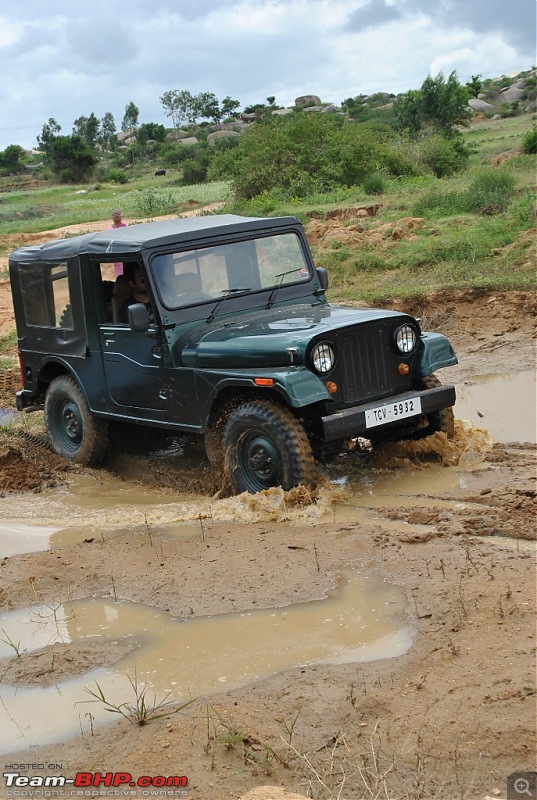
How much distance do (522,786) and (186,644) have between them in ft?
6.71

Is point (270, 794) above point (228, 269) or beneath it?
beneath

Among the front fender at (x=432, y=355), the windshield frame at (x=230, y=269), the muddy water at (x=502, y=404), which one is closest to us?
the front fender at (x=432, y=355)

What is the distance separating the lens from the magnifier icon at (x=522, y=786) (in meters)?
3.04

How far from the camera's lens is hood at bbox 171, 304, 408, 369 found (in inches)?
256

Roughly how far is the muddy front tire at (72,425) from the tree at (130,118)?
9162 cm

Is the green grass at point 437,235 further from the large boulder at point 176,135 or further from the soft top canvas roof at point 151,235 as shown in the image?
the large boulder at point 176,135

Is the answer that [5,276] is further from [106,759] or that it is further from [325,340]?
[106,759]

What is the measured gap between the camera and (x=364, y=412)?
21.2ft

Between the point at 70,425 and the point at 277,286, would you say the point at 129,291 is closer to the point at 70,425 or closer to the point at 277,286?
the point at 277,286

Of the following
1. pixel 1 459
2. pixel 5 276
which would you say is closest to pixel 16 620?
pixel 1 459

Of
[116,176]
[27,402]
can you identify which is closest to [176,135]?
[116,176]

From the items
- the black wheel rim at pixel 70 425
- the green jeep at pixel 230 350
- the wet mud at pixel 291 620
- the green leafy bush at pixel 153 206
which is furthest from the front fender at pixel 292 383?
the green leafy bush at pixel 153 206

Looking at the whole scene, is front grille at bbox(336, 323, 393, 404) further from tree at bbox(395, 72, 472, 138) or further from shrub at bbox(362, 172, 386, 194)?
tree at bbox(395, 72, 472, 138)

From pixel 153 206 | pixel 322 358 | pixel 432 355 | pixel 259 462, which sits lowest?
pixel 259 462
